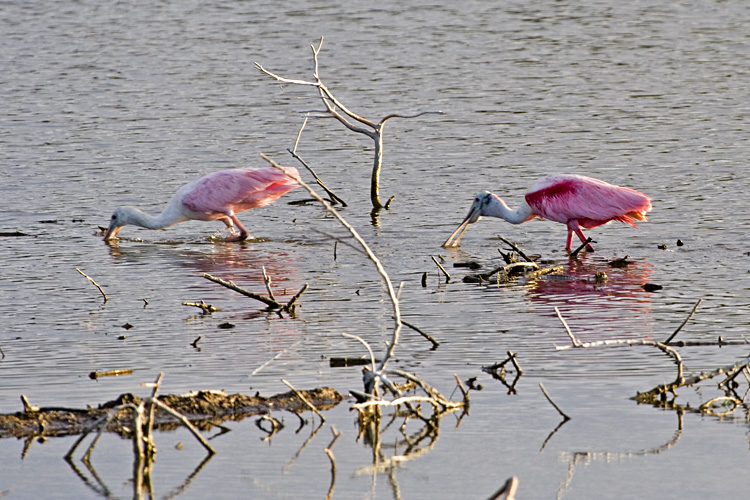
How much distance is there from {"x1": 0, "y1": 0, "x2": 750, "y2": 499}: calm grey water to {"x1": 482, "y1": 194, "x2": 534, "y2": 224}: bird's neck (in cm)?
21

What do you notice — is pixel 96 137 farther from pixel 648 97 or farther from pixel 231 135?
pixel 648 97

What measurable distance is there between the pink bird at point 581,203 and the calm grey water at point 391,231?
0.83ft

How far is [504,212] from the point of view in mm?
11133

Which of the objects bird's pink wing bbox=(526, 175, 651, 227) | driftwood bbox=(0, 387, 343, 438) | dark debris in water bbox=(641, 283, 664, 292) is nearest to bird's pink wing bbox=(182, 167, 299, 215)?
bird's pink wing bbox=(526, 175, 651, 227)

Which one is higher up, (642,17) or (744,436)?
(642,17)

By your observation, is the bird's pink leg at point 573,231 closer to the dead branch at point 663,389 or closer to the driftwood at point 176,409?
the dead branch at point 663,389

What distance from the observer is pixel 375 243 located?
11.0 meters

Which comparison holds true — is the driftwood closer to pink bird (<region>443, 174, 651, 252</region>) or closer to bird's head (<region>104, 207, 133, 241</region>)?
pink bird (<region>443, 174, 651, 252</region>)

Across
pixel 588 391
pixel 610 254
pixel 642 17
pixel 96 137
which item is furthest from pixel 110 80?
pixel 588 391

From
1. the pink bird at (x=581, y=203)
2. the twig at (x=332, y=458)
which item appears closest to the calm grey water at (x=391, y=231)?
the twig at (x=332, y=458)

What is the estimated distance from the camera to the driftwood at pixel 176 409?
5.63 meters

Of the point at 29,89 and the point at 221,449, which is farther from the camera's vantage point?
the point at 29,89

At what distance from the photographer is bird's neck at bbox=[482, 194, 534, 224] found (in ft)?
36.2

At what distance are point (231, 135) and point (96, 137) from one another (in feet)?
5.24
